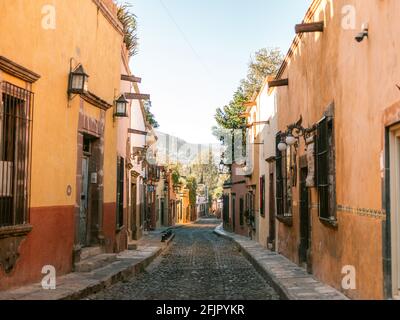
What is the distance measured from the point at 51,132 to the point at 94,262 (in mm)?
3142

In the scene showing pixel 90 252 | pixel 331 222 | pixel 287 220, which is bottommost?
pixel 90 252

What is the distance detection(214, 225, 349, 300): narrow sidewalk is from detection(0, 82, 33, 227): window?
4.18 m

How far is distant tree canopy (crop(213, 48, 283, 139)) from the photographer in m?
32.9

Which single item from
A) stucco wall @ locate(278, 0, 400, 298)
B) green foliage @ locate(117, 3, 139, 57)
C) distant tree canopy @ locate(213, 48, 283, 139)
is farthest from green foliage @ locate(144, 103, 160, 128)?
stucco wall @ locate(278, 0, 400, 298)

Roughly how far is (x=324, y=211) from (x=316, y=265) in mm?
1398

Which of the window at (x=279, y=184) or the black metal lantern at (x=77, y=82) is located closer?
the black metal lantern at (x=77, y=82)

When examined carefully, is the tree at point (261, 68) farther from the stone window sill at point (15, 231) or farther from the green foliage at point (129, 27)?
the stone window sill at point (15, 231)

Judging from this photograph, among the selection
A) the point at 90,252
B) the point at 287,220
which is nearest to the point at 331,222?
the point at 287,220

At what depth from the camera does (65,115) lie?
32.0ft

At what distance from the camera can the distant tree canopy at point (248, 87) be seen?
1294 inches

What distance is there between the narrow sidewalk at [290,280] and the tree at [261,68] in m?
19.5

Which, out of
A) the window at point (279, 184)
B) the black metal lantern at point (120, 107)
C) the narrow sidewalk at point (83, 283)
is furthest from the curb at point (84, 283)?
the window at point (279, 184)

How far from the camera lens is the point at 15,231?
7.73 m

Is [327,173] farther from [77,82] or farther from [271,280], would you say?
[77,82]
